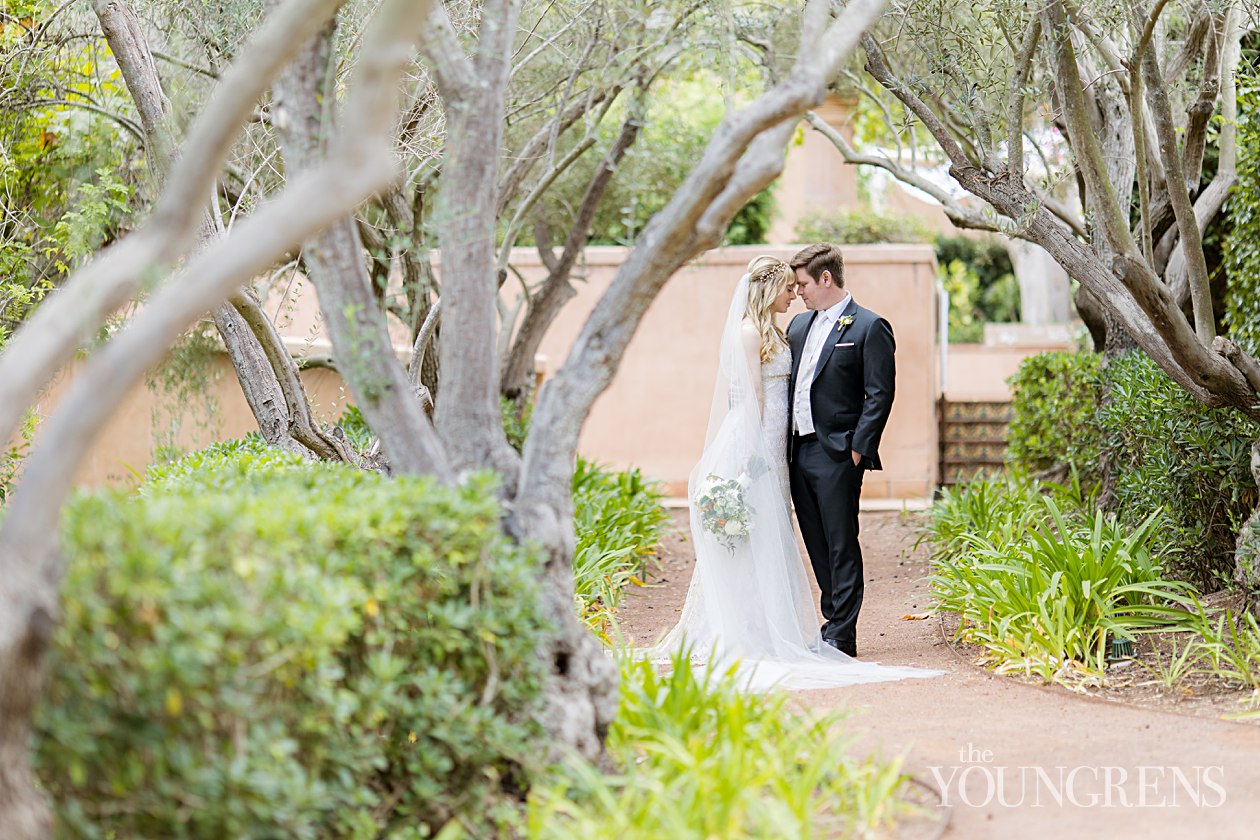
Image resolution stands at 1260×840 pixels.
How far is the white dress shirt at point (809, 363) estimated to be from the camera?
6152mm

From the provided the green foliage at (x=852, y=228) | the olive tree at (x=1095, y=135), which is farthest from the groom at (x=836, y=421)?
the green foliage at (x=852, y=228)

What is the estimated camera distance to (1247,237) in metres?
6.78

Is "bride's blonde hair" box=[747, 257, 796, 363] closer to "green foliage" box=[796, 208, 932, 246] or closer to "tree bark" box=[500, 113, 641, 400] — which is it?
"tree bark" box=[500, 113, 641, 400]

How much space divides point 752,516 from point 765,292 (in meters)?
1.17

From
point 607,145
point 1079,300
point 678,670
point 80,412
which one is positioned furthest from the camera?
point 607,145

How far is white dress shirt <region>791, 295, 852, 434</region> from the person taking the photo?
615 cm

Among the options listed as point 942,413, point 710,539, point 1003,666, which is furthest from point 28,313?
point 942,413

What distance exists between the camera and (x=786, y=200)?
20.4 meters

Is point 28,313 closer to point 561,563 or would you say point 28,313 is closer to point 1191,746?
point 561,563

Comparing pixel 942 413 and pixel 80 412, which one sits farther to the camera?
pixel 942 413

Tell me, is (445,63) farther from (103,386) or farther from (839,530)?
(839,530)

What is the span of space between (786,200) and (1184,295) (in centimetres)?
1284

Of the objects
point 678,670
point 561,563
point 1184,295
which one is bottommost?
point 678,670

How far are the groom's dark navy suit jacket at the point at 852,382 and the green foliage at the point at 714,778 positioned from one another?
1972 millimetres
